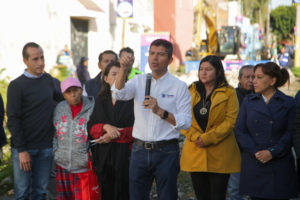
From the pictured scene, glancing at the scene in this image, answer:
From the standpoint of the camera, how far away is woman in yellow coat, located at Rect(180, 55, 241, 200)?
15.5 feet

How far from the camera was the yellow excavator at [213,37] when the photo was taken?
2947 cm

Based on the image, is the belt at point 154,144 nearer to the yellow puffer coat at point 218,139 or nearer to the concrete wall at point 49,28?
the yellow puffer coat at point 218,139

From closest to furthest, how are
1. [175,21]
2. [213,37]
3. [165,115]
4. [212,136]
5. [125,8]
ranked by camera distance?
[165,115] → [212,136] → [125,8] → [213,37] → [175,21]

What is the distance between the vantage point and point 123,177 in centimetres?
459

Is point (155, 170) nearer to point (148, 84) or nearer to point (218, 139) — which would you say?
point (148, 84)

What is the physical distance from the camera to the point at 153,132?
3.92 metres

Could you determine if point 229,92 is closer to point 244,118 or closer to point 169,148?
point 244,118

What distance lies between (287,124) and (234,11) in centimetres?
5802

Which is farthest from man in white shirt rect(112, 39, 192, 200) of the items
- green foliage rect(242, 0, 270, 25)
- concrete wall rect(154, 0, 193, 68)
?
green foliage rect(242, 0, 270, 25)

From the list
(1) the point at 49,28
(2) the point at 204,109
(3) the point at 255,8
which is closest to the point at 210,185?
(2) the point at 204,109

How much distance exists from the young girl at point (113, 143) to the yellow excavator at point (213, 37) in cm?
2508

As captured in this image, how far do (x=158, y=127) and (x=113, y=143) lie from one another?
0.82 metres

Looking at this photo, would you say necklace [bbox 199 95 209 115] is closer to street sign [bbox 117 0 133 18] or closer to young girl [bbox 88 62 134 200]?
young girl [bbox 88 62 134 200]

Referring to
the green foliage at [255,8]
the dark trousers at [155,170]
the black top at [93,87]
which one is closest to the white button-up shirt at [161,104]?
the dark trousers at [155,170]
